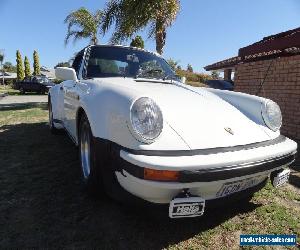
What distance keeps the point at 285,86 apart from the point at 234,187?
15.2 feet

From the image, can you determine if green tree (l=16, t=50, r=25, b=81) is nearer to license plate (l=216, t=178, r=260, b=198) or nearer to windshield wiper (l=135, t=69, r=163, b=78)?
windshield wiper (l=135, t=69, r=163, b=78)

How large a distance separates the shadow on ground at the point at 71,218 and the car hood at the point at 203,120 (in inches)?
24.6

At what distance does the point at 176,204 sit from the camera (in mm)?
2084

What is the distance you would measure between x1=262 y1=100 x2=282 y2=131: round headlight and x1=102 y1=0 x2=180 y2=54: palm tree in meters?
8.43

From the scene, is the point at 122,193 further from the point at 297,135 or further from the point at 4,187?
the point at 297,135

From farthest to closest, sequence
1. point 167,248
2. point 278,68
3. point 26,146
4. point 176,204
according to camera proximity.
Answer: point 278,68 → point 26,146 → point 167,248 → point 176,204

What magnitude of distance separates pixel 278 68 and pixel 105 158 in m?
5.39

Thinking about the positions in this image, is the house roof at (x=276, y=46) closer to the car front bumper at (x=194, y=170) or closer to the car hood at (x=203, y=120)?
the car hood at (x=203, y=120)

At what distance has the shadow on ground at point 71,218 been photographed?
2.35 m

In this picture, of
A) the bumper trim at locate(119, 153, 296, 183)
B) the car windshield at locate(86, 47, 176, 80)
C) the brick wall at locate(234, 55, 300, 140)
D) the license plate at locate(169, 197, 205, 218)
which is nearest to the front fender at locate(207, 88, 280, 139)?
the bumper trim at locate(119, 153, 296, 183)

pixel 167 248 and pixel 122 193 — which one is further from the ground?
pixel 122 193

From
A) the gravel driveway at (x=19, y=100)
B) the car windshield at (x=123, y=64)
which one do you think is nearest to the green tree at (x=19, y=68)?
the gravel driveway at (x=19, y=100)

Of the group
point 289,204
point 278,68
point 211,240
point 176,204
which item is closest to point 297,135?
point 278,68

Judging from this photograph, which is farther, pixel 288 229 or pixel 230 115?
pixel 230 115
